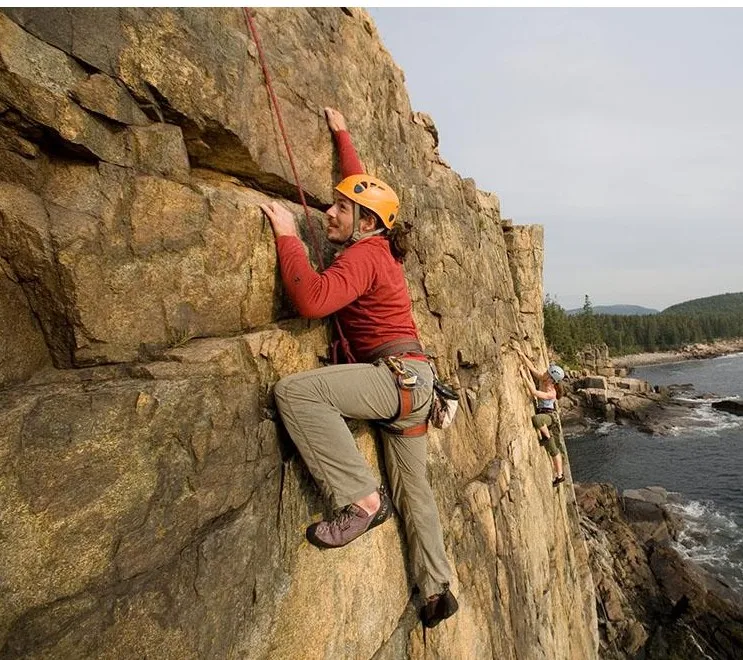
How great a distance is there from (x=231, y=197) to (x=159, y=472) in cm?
270

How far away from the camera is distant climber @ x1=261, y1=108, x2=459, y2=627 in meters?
4.23

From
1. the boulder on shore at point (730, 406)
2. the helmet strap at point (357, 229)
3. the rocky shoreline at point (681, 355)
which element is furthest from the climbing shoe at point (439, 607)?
the rocky shoreline at point (681, 355)

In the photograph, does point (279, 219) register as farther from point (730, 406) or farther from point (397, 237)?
point (730, 406)

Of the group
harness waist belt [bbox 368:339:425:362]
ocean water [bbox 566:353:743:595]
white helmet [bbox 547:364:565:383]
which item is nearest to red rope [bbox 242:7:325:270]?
harness waist belt [bbox 368:339:425:362]

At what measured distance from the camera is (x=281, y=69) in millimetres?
5070

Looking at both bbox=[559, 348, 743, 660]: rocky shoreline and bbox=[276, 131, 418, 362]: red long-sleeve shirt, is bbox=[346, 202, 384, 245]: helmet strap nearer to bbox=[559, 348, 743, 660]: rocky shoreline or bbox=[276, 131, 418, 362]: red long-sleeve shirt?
bbox=[276, 131, 418, 362]: red long-sleeve shirt

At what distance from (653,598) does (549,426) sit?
43.1ft

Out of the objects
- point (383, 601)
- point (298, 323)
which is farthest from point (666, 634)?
point (298, 323)

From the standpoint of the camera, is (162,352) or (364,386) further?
(364,386)

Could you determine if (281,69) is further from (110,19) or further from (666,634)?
(666,634)

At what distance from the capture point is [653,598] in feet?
64.0

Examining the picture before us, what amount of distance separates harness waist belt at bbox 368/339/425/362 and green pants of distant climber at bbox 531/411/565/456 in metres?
9.09

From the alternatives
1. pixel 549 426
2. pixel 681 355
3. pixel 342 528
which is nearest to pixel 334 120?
pixel 342 528

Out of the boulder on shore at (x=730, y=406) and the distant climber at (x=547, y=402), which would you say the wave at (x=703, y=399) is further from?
the distant climber at (x=547, y=402)
